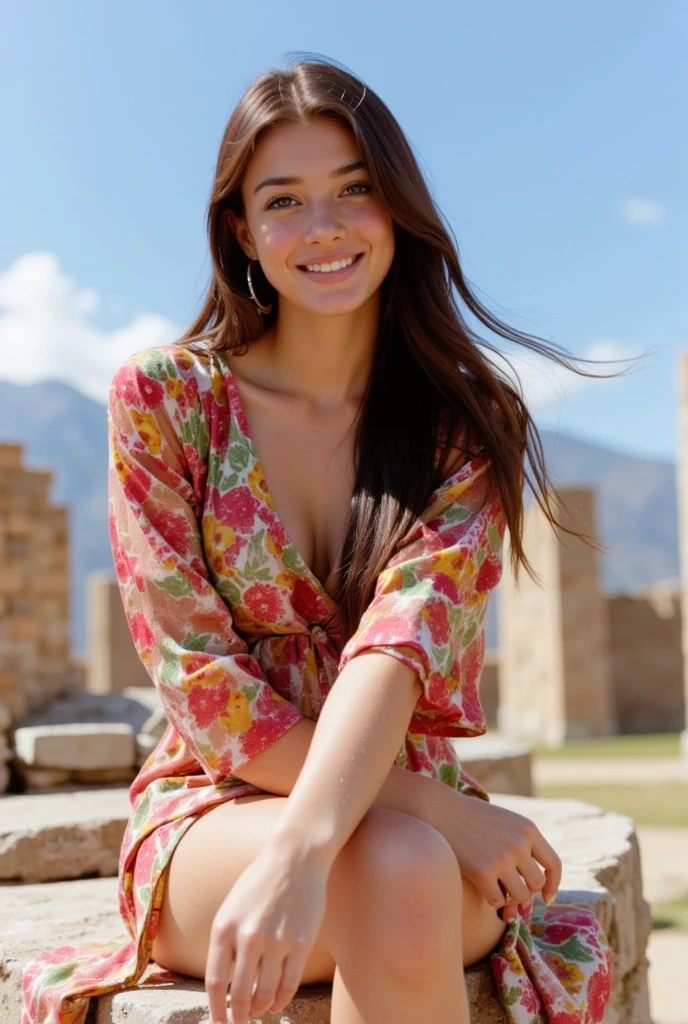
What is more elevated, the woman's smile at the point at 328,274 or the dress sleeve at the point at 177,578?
the woman's smile at the point at 328,274

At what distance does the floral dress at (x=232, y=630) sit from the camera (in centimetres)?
193

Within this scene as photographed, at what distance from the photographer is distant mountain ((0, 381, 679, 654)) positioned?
12962 cm

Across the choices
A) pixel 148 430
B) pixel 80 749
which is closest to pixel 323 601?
pixel 148 430

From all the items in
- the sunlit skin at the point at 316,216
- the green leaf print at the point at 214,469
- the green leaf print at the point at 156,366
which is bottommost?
the green leaf print at the point at 214,469

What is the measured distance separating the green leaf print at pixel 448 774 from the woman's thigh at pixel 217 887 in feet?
0.97

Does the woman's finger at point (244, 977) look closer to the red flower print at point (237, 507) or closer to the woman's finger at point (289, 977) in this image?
the woman's finger at point (289, 977)

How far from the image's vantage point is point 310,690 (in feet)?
6.93

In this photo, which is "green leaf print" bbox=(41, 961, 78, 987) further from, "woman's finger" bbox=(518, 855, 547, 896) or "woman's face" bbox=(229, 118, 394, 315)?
"woman's face" bbox=(229, 118, 394, 315)

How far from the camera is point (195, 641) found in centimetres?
200

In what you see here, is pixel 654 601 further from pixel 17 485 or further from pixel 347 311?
pixel 347 311

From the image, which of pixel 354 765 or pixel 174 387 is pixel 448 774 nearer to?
pixel 354 765

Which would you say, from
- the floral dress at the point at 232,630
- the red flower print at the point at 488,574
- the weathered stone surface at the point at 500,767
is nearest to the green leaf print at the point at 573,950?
the floral dress at the point at 232,630

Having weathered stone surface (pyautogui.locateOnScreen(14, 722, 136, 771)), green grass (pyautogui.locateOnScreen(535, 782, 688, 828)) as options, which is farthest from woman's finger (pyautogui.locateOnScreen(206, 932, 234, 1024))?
green grass (pyautogui.locateOnScreen(535, 782, 688, 828))

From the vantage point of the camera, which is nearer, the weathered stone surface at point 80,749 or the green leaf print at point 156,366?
the green leaf print at point 156,366
